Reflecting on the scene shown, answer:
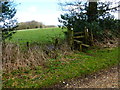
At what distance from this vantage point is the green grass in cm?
463

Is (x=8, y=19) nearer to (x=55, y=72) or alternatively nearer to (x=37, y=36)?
(x=55, y=72)

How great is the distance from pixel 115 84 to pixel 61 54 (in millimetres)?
3303

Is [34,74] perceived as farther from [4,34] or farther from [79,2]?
[79,2]

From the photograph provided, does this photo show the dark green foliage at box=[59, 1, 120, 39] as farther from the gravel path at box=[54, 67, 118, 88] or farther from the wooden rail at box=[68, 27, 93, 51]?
the gravel path at box=[54, 67, 118, 88]

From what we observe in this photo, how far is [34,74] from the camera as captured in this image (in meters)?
5.25

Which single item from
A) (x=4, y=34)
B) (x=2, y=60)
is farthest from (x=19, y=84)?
(x=4, y=34)

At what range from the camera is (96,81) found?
4930 mm

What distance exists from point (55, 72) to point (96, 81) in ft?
5.16

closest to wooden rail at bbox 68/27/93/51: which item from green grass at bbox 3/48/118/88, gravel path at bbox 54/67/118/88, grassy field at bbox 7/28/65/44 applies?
grassy field at bbox 7/28/65/44

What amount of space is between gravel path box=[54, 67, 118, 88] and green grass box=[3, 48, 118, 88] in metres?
0.24

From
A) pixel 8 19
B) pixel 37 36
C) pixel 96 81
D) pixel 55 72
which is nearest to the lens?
pixel 96 81

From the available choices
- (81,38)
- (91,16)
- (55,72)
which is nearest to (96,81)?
(55,72)

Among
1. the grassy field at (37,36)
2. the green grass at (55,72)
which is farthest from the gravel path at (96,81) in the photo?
the grassy field at (37,36)

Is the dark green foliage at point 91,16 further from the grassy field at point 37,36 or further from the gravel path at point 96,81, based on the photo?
the gravel path at point 96,81
